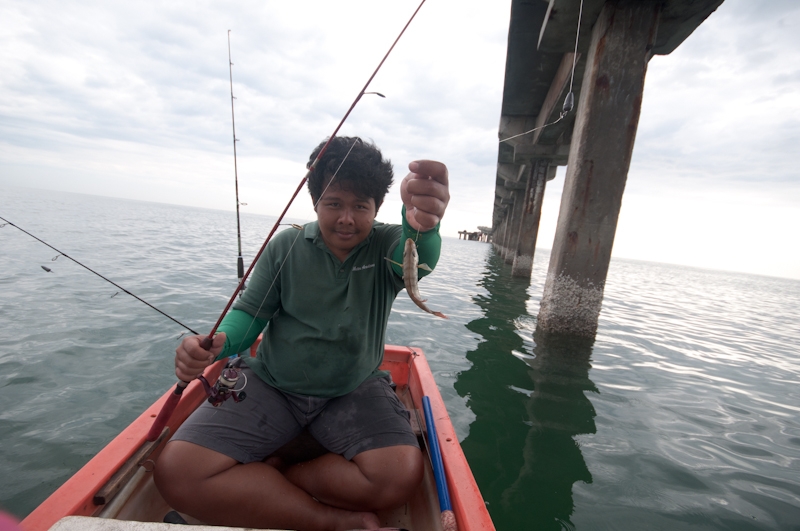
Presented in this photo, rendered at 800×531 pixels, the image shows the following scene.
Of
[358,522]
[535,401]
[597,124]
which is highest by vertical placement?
[597,124]

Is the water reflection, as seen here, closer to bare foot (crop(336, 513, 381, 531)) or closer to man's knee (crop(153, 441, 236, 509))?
bare foot (crop(336, 513, 381, 531))

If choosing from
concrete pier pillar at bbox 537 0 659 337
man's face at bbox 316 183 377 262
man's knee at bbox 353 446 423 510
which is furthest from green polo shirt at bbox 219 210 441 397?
concrete pier pillar at bbox 537 0 659 337

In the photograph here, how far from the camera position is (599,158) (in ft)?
16.0

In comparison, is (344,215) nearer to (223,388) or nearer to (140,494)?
(223,388)

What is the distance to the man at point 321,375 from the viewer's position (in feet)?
5.98

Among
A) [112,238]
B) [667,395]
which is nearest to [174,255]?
[112,238]

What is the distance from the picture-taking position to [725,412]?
13.5 ft

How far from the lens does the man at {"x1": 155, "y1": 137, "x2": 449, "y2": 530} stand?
5.98 feet

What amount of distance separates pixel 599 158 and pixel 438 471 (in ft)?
15.2

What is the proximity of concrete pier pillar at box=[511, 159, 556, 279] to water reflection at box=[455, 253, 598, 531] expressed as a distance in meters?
7.97

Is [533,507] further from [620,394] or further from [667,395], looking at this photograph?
[667,395]

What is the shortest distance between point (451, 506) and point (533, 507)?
3.23 feet

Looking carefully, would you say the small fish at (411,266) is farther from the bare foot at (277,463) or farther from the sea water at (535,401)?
the sea water at (535,401)

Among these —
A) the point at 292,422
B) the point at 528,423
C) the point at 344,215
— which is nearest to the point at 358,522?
the point at 292,422
